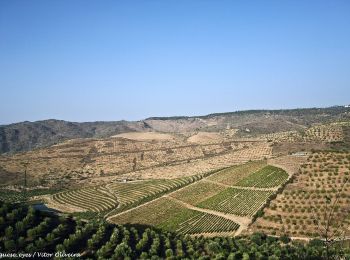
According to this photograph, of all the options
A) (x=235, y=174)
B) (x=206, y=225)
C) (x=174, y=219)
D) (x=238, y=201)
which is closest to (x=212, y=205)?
(x=238, y=201)

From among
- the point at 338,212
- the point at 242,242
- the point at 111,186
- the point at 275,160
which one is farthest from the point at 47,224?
the point at 111,186

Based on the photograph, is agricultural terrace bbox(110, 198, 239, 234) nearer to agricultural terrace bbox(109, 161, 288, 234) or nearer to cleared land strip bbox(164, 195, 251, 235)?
agricultural terrace bbox(109, 161, 288, 234)

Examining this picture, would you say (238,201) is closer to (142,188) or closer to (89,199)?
(142,188)

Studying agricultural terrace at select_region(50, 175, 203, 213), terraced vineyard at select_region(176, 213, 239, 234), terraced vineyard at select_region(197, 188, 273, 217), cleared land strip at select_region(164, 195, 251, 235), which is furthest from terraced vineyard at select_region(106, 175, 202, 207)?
terraced vineyard at select_region(176, 213, 239, 234)

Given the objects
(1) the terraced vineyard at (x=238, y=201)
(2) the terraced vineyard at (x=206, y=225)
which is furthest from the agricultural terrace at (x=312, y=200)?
(2) the terraced vineyard at (x=206, y=225)

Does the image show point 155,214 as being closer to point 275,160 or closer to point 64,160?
point 275,160
